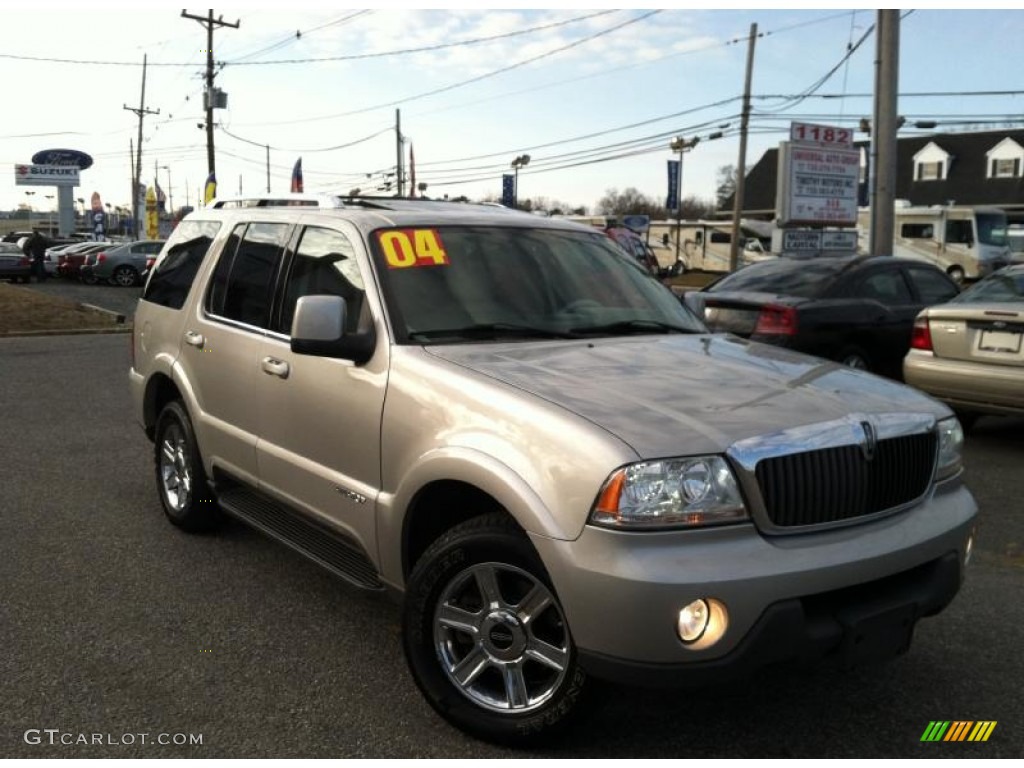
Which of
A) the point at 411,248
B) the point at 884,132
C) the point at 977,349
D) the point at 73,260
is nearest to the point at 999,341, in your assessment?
the point at 977,349

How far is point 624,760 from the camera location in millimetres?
2914

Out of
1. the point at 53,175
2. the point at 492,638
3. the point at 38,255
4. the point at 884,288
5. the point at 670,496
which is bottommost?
the point at 492,638

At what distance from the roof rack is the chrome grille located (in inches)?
102

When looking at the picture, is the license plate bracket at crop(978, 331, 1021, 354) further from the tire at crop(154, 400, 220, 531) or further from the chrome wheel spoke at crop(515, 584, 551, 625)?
the tire at crop(154, 400, 220, 531)

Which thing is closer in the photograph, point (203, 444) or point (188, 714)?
point (188, 714)

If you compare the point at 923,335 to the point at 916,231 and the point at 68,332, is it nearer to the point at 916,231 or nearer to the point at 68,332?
the point at 68,332

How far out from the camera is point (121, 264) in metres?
33.1

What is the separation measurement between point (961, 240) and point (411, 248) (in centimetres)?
3375

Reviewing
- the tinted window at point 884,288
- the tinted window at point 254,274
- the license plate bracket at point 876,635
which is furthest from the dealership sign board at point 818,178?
the license plate bracket at point 876,635

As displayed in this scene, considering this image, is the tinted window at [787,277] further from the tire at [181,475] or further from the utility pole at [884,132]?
the tire at [181,475]

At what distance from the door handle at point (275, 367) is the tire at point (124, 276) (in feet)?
104

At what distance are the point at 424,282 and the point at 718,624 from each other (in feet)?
6.23

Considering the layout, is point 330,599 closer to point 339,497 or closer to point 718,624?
point 339,497

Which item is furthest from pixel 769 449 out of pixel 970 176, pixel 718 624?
pixel 970 176
